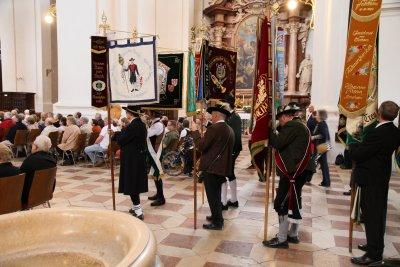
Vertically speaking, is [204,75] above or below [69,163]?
above

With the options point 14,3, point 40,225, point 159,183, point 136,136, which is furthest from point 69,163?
point 14,3

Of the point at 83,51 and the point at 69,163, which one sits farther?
the point at 83,51

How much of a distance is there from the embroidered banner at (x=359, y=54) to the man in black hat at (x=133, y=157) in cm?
256

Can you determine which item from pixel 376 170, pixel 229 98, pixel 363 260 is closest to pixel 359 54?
pixel 376 170

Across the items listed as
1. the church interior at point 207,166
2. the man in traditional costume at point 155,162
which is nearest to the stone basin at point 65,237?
the church interior at point 207,166

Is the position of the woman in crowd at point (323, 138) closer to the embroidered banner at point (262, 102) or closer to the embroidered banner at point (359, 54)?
the embroidered banner at point (359, 54)

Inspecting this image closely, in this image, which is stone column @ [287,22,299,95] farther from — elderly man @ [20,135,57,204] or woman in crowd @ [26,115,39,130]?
elderly man @ [20,135,57,204]

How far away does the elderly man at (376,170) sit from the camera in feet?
11.8

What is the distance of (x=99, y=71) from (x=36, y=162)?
143 cm

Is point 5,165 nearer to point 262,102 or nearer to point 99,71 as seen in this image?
point 99,71

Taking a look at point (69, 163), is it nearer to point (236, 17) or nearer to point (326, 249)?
point (326, 249)

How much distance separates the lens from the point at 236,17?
59.4 ft

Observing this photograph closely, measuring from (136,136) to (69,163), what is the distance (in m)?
4.94

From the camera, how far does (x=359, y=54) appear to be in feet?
13.2
